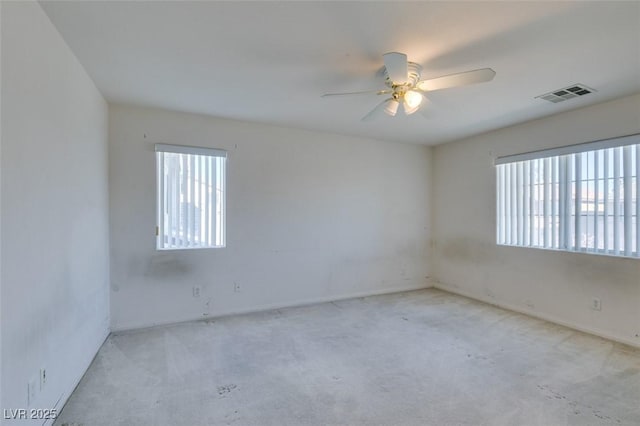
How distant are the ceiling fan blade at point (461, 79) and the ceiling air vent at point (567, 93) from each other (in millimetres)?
1442

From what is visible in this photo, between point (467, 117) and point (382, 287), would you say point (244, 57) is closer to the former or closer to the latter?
point (467, 117)

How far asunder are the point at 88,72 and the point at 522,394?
4.25 m

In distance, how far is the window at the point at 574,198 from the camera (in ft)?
9.77

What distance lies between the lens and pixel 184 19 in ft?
5.90

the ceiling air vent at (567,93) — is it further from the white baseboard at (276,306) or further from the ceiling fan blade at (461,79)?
the white baseboard at (276,306)

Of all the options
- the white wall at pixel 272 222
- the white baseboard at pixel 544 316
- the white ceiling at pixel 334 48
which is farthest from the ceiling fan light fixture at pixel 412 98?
the white baseboard at pixel 544 316

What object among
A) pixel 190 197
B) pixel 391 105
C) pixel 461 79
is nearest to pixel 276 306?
pixel 190 197

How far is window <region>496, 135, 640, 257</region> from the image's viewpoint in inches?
117

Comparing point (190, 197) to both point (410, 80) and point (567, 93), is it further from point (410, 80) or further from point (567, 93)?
point (567, 93)

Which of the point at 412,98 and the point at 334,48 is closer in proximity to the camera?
the point at 334,48

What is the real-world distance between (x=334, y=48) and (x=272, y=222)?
96.7 inches

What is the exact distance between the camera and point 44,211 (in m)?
1.76

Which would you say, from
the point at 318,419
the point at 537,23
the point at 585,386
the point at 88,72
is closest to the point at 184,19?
the point at 88,72

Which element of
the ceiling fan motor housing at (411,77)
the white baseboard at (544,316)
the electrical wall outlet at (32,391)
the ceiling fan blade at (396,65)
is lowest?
the white baseboard at (544,316)
